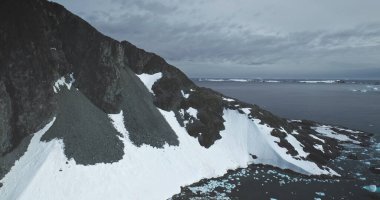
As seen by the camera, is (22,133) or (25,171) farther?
(22,133)

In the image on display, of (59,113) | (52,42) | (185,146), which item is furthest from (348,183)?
(52,42)

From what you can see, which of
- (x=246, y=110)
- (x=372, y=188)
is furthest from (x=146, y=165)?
(x=246, y=110)

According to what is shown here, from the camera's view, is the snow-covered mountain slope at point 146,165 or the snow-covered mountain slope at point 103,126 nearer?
the snow-covered mountain slope at point 146,165

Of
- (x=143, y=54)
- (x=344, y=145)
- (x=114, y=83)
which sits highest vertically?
(x=143, y=54)

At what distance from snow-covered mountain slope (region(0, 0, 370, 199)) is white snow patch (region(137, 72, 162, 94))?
0.73 ft

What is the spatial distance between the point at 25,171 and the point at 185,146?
2361 cm

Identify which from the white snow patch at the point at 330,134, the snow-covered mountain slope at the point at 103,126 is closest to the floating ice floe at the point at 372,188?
the snow-covered mountain slope at the point at 103,126

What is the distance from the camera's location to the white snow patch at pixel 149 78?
203ft

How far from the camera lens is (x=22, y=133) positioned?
125ft

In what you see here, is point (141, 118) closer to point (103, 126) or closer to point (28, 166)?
point (103, 126)

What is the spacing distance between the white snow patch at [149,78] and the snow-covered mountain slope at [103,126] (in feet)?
0.73

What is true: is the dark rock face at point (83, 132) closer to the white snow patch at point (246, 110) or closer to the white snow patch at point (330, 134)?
the white snow patch at point (246, 110)

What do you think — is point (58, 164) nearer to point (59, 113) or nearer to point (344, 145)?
point (59, 113)

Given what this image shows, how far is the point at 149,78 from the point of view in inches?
2527
